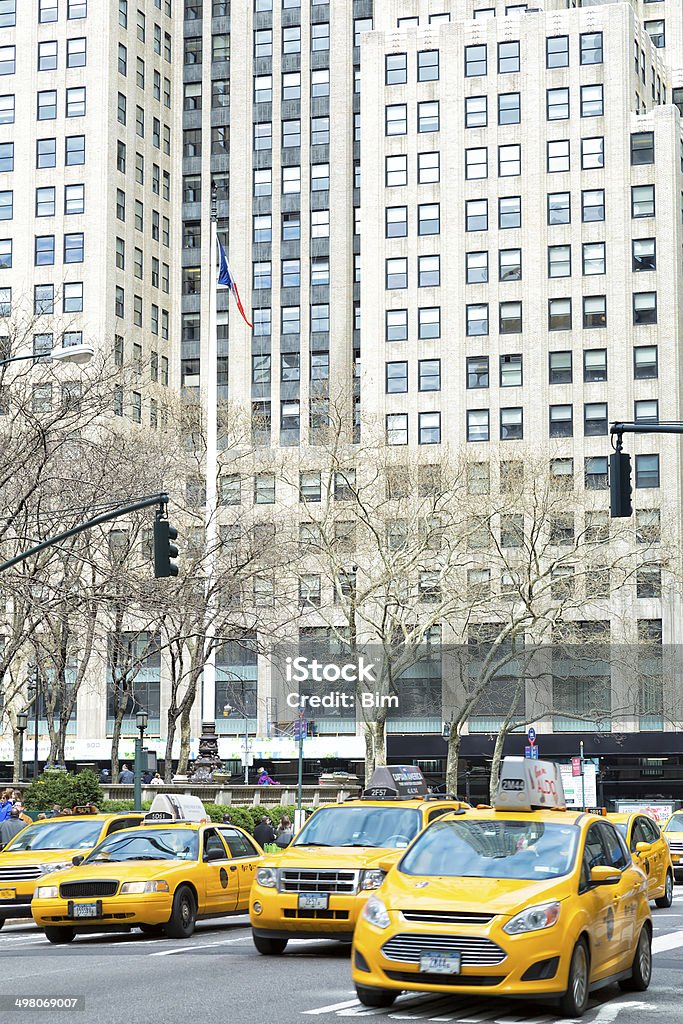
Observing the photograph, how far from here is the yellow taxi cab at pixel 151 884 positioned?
725 inches

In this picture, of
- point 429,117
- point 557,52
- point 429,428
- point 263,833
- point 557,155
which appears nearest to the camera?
point 263,833

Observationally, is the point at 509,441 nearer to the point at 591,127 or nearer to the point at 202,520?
the point at 591,127

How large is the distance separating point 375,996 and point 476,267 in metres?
73.9

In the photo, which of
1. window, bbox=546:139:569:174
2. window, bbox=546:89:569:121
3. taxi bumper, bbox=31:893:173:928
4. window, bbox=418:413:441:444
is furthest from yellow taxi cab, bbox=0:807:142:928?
window, bbox=546:89:569:121

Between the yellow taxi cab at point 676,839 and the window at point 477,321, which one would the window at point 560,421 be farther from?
the yellow taxi cab at point 676,839

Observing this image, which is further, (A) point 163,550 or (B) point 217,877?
(A) point 163,550

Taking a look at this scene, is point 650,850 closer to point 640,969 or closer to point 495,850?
point 640,969

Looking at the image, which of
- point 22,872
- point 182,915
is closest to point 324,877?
point 182,915

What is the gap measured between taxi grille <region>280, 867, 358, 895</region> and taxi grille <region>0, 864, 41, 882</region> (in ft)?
24.9

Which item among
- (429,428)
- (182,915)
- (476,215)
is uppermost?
(476,215)

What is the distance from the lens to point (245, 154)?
9569 cm

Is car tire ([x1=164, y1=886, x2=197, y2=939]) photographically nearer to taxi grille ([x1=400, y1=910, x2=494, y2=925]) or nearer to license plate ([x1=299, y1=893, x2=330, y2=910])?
license plate ([x1=299, y1=893, x2=330, y2=910])

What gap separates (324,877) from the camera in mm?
15875

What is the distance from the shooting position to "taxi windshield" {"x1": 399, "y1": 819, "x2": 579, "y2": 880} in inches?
460
